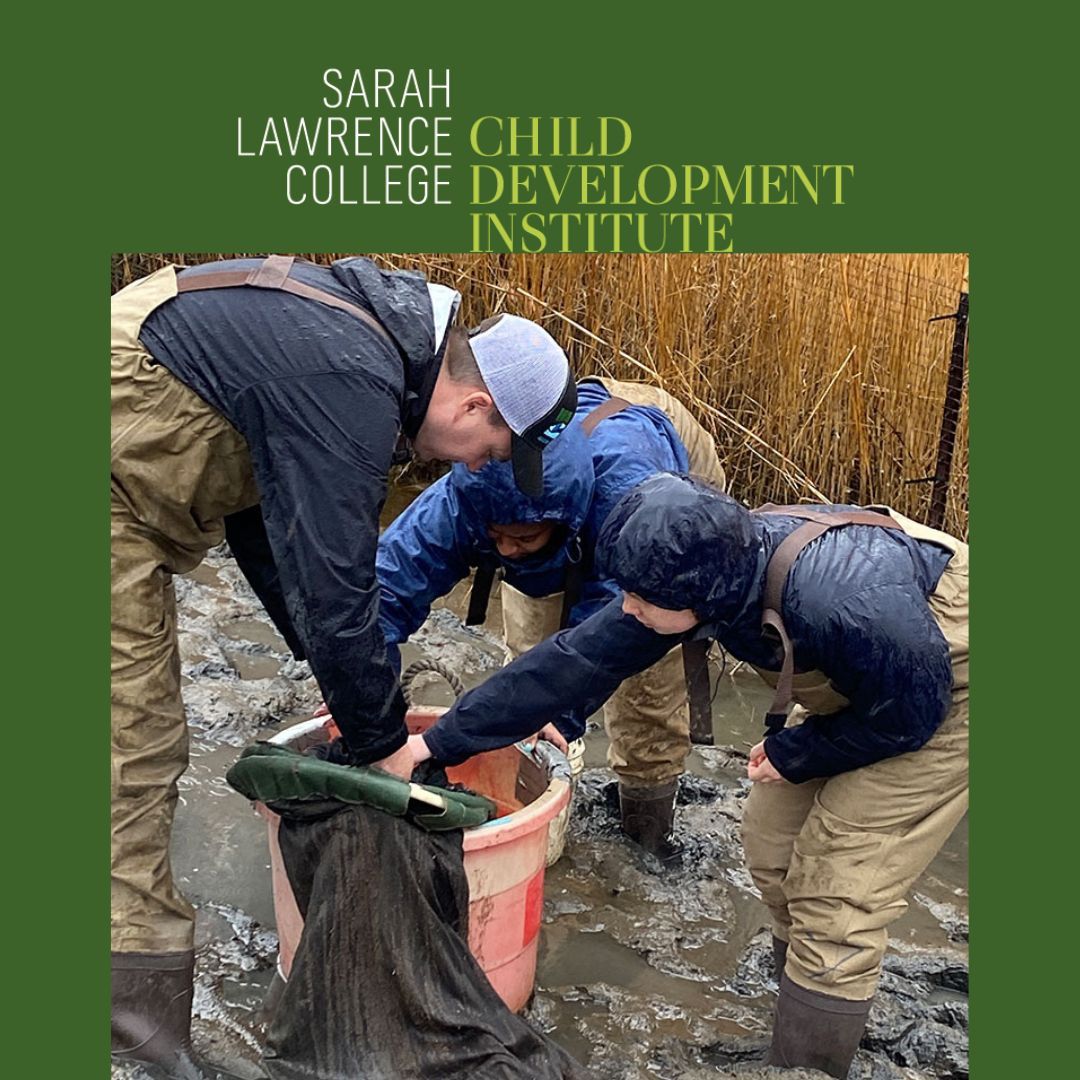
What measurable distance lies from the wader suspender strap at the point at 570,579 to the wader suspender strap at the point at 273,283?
83 cm

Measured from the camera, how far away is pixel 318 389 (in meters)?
2.23

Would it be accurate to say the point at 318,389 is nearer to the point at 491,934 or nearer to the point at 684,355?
the point at 491,934

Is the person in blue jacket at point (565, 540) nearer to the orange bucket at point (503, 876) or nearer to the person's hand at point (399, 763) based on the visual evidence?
the orange bucket at point (503, 876)

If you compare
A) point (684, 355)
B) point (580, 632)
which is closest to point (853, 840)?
point (580, 632)

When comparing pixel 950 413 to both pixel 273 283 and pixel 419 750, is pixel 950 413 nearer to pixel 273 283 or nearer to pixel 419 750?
pixel 419 750

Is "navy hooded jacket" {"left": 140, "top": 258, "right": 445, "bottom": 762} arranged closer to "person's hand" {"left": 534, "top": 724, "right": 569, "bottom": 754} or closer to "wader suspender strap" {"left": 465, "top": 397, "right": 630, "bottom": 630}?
"person's hand" {"left": 534, "top": 724, "right": 569, "bottom": 754}

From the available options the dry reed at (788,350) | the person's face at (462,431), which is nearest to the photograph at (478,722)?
the person's face at (462,431)

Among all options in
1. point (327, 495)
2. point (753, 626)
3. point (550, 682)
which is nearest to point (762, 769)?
point (753, 626)

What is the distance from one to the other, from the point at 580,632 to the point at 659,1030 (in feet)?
3.48

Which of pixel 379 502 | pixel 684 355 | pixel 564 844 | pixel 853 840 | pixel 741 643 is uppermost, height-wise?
pixel 684 355

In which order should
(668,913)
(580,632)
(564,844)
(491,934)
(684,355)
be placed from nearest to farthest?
(580,632)
(491,934)
(668,913)
(564,844)
(684,355)

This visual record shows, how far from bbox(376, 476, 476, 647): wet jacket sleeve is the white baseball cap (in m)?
0.50

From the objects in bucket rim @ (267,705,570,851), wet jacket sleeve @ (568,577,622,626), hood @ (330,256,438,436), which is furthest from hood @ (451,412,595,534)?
bucket rim @ (267,705,570,851)

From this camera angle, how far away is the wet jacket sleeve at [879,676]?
2.25m
